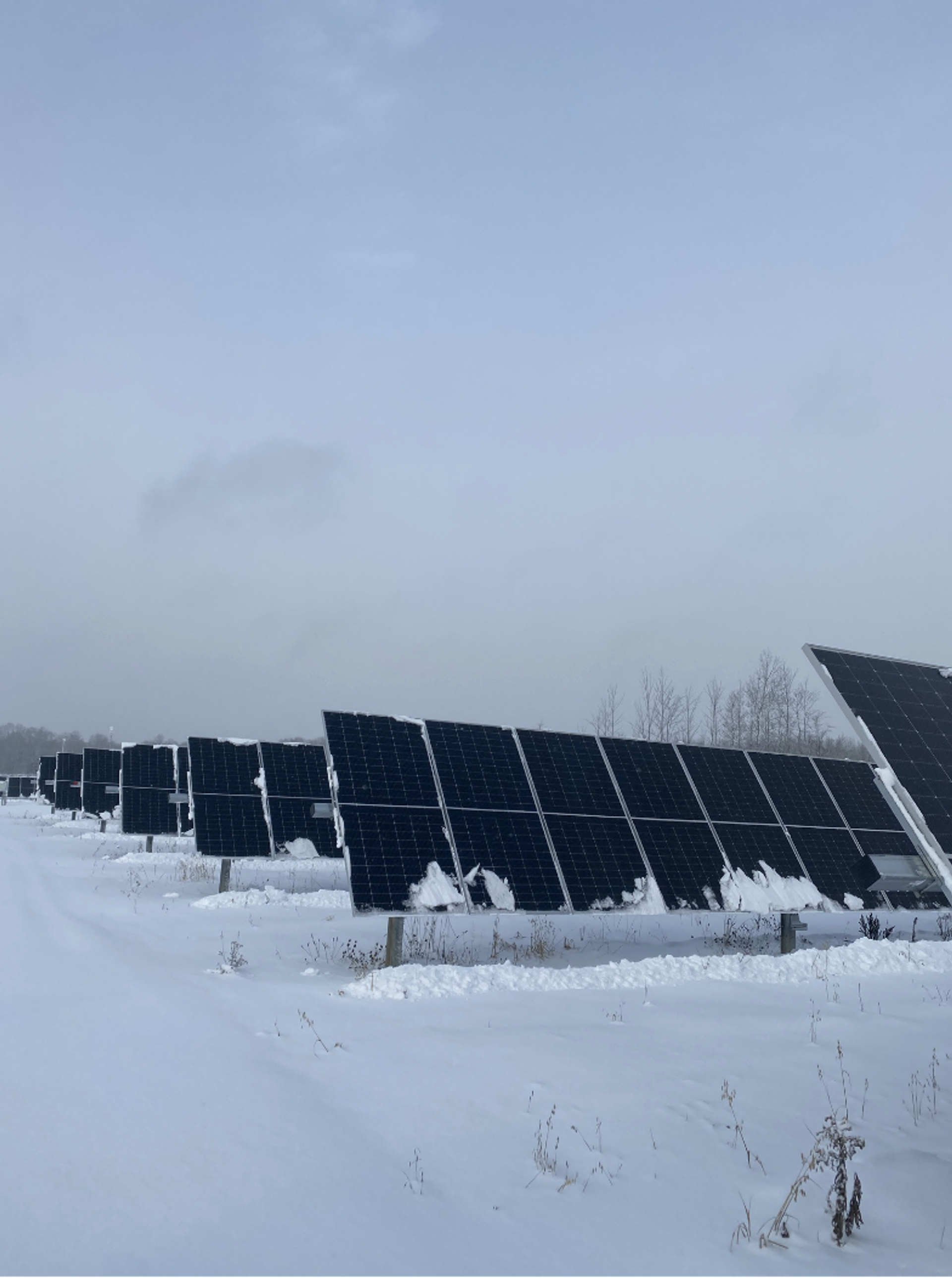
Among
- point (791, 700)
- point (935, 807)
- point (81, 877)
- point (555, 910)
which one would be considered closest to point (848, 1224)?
point (935, 807)

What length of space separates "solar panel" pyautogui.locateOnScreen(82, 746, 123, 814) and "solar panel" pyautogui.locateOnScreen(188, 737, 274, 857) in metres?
22.5

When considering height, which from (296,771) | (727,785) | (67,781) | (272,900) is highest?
(67,781)

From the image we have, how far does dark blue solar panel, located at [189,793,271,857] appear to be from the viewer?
20.5 m

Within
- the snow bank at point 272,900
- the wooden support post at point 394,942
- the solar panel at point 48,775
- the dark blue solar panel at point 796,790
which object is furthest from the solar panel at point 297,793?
the solar panel at point 48,775

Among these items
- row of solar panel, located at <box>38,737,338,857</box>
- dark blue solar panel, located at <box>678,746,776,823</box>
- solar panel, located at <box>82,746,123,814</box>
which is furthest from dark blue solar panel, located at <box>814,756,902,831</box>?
solar panel, located at <box>82,746,123,814</box>

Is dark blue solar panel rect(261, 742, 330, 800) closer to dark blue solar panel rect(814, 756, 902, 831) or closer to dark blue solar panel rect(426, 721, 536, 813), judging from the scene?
dark blue solar panel rect(426, 721, 536, 813)

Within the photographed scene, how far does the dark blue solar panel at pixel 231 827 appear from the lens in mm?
20531

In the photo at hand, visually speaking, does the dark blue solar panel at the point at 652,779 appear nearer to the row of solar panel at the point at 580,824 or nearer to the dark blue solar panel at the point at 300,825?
the row of solar panel at the point at 580,824

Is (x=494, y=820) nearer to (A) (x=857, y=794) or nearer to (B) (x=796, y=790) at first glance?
(B) (x=796, y=790)

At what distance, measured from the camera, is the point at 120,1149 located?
6035 mm

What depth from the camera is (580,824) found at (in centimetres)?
1398

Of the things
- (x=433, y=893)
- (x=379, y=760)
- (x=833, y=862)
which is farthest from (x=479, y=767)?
(x=833, y=862)

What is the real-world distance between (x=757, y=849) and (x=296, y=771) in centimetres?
1422

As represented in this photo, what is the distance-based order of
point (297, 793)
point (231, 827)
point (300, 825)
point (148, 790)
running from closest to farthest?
point (231, 827), point (300, 825), point (297, 793), point (148, 790)
